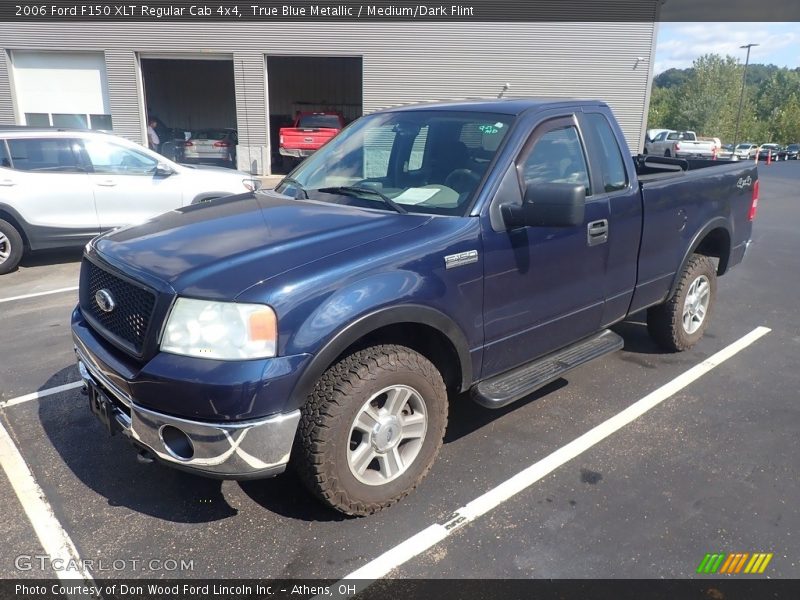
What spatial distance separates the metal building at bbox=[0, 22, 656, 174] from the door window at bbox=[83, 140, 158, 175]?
1142cm

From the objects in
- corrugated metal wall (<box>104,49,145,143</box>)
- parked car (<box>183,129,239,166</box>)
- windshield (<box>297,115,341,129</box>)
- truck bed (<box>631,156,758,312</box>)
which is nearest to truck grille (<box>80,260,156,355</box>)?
truck bed (<box>631,156,758,312</box>)

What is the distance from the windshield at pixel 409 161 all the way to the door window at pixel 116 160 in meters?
5.19

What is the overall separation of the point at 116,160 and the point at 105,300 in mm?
6271

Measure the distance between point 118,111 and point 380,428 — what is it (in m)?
19.3

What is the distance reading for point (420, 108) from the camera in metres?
4.02

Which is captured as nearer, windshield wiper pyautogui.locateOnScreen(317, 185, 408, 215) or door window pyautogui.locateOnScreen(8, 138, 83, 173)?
windshield wiper pyautogui.locateOnScreen(317, 185, 408, 215)

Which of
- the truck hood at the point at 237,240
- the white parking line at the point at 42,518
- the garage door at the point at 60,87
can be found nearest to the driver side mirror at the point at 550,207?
the truck hood at the point at 237,240

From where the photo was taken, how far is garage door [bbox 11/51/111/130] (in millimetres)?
19016

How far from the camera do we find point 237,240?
2.94 meters

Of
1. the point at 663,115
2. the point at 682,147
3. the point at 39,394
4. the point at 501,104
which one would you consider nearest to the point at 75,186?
the point at 39,394

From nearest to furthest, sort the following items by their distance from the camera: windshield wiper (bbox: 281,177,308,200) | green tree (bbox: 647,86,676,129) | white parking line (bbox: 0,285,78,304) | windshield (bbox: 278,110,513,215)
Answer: windshield (bbox: 278,110,513,215), windshield wiper (bbox: 281,177,308,200), white parking line (bbox: 0,285,78,304), green tree (bbox: 647,86,676,129)

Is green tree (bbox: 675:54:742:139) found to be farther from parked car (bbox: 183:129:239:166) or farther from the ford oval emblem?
the ford oval emblem

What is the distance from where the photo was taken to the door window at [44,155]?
26.1 ft

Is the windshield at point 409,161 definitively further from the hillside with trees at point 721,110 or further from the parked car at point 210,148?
the hillside with trees at point 721,110
